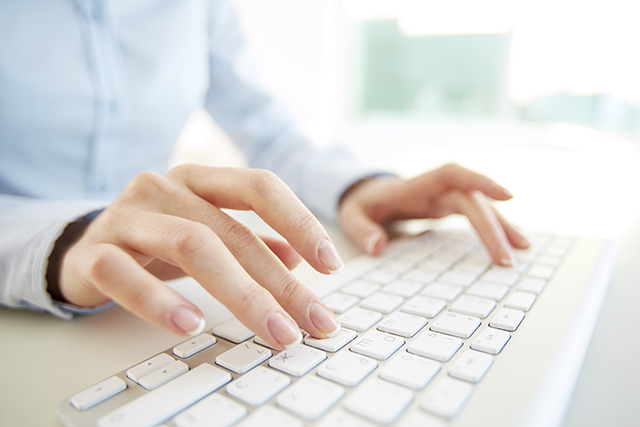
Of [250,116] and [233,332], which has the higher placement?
[250,116]

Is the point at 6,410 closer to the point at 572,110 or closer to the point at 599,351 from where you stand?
Answer: the point at 599,351

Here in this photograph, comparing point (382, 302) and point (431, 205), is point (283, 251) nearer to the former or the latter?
point (382, 302)

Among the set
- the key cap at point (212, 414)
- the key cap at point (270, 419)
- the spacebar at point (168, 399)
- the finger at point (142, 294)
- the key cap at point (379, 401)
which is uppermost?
the finger at point (142, 294)

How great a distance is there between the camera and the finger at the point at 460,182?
54 centimetres

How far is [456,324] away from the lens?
30cm

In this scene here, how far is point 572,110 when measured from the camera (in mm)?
2658

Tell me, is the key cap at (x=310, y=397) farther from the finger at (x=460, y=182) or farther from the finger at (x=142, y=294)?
the finger at (x=460, y=182)

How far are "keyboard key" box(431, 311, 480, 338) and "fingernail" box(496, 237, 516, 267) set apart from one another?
6.1 inches

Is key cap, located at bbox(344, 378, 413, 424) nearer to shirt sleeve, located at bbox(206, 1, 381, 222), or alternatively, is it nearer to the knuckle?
the knuckle

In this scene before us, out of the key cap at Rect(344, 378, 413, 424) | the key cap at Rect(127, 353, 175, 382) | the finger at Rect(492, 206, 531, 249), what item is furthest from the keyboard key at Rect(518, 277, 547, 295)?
the key cap at Rect(127, 353, 175, 382)

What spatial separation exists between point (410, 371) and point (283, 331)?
9 cm

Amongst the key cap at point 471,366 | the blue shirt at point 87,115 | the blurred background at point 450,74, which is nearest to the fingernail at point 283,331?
the key cap at point 471,366

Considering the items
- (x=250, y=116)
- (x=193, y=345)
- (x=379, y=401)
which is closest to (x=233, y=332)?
(x=193, y=345)

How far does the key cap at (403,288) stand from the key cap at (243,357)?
0.48ft
